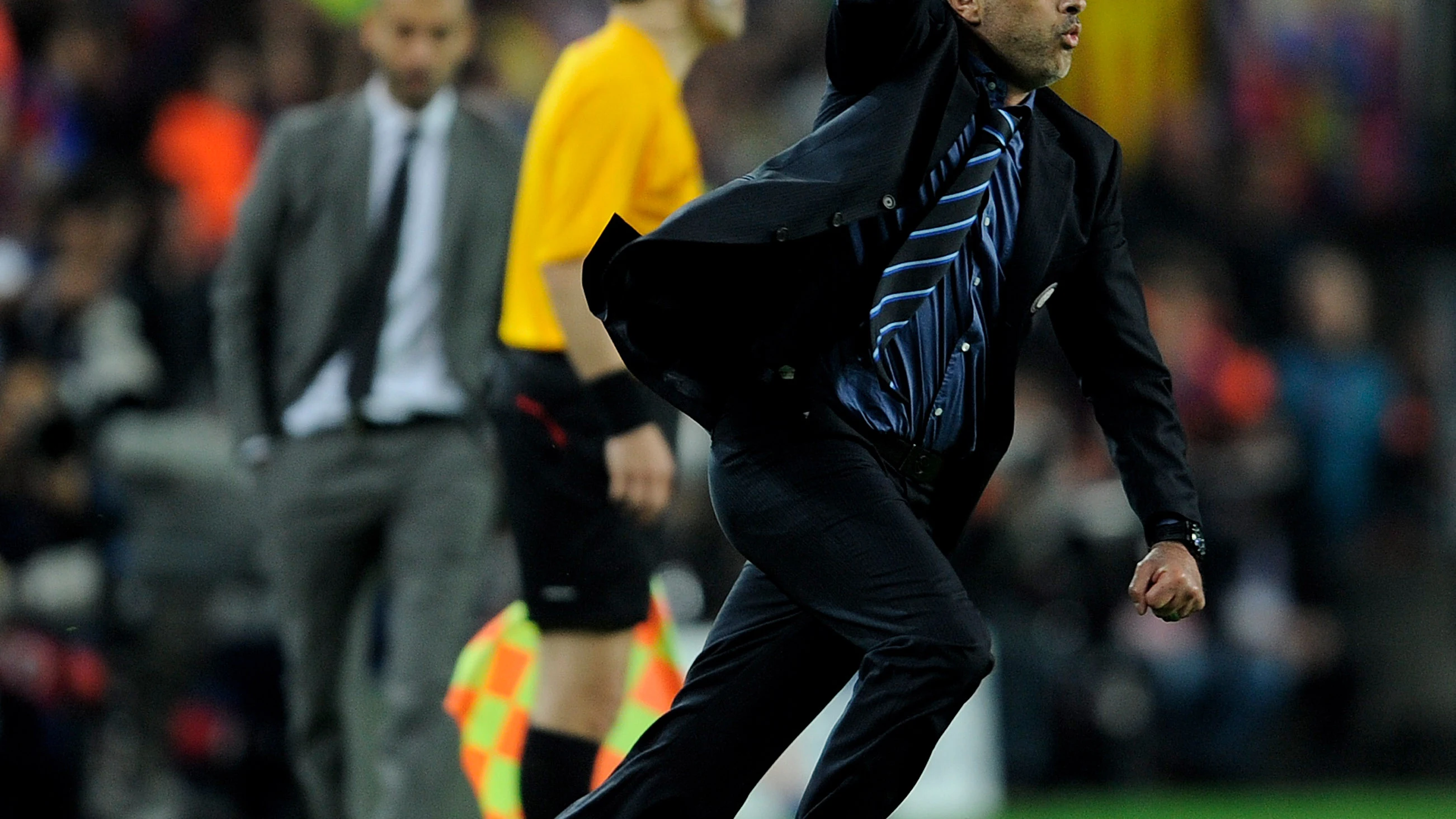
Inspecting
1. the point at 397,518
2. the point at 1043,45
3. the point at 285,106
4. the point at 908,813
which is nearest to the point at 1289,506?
the point at 908,813

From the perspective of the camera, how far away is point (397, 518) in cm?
667

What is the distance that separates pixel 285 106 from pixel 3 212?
1.71 m

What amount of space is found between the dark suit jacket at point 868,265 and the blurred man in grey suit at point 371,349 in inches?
94.4

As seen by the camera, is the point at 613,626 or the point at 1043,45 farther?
the point at 613,626

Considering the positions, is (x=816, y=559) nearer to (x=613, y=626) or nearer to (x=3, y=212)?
(x=613, y=626)

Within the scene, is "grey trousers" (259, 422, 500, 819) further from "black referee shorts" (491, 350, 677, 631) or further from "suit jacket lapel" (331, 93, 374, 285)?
"black referee shorts" (491, 350, 677, 631)

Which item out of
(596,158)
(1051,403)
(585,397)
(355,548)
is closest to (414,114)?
(355,548)

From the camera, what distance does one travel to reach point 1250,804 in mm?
10445

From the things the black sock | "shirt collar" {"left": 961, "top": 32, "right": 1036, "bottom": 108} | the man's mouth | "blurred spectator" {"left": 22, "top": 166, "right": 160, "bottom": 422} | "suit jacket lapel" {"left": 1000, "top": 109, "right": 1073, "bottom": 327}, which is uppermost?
the man's mouth

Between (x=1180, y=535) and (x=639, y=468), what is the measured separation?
154 cm

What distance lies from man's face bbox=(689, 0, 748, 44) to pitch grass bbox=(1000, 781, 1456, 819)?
5.10m

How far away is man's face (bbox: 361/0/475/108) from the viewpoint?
267 inches

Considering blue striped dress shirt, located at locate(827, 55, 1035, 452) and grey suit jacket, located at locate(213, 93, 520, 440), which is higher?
blue striped dress shirt, located at locate(827, 55, 1035, 452)

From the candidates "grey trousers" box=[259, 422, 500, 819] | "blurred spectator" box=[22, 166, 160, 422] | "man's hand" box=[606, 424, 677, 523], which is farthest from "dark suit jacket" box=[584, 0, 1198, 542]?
"blurred spectator" box=[22, 166, 160, 422]
